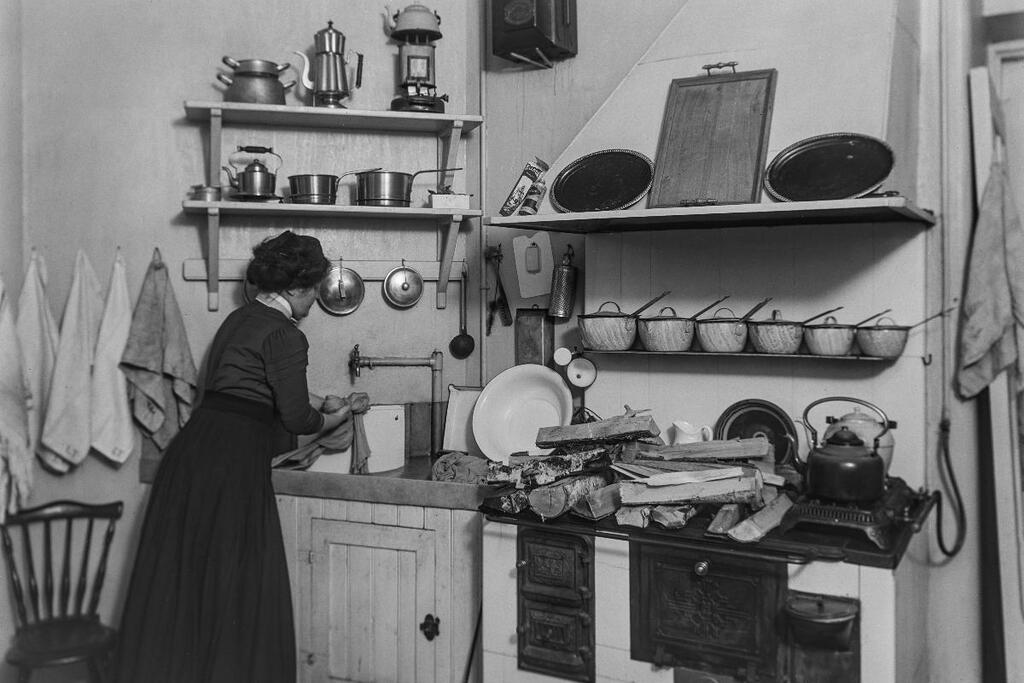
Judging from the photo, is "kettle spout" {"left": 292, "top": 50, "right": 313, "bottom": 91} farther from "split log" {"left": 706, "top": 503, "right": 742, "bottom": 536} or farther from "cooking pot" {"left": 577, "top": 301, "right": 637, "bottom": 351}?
"split log" {"left": 706, "top": 503, "right": 742, "bottom": 536}

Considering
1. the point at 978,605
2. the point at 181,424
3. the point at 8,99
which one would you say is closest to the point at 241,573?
the point at 181,424

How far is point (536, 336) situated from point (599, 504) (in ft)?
3.66

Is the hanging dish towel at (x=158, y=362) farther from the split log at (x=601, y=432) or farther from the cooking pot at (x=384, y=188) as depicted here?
the split log at (x=601, y=432)

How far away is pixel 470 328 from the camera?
3572mm

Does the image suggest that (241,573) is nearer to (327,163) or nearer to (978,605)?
(327,163)

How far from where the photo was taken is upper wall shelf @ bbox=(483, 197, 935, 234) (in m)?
2.39

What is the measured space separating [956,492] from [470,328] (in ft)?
5.74

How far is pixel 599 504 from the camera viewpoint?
2.40 meters

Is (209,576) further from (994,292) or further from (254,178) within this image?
(994,292)

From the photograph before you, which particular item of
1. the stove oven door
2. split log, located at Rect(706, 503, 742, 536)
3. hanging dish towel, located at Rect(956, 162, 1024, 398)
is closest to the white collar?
the stove oven door

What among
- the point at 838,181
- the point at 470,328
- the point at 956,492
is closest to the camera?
the point at 838,181

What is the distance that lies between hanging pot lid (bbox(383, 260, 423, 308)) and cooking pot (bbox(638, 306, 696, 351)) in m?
0.97

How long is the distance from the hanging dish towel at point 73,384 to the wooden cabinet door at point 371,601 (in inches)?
35.4

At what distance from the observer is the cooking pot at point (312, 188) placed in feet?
10.5
